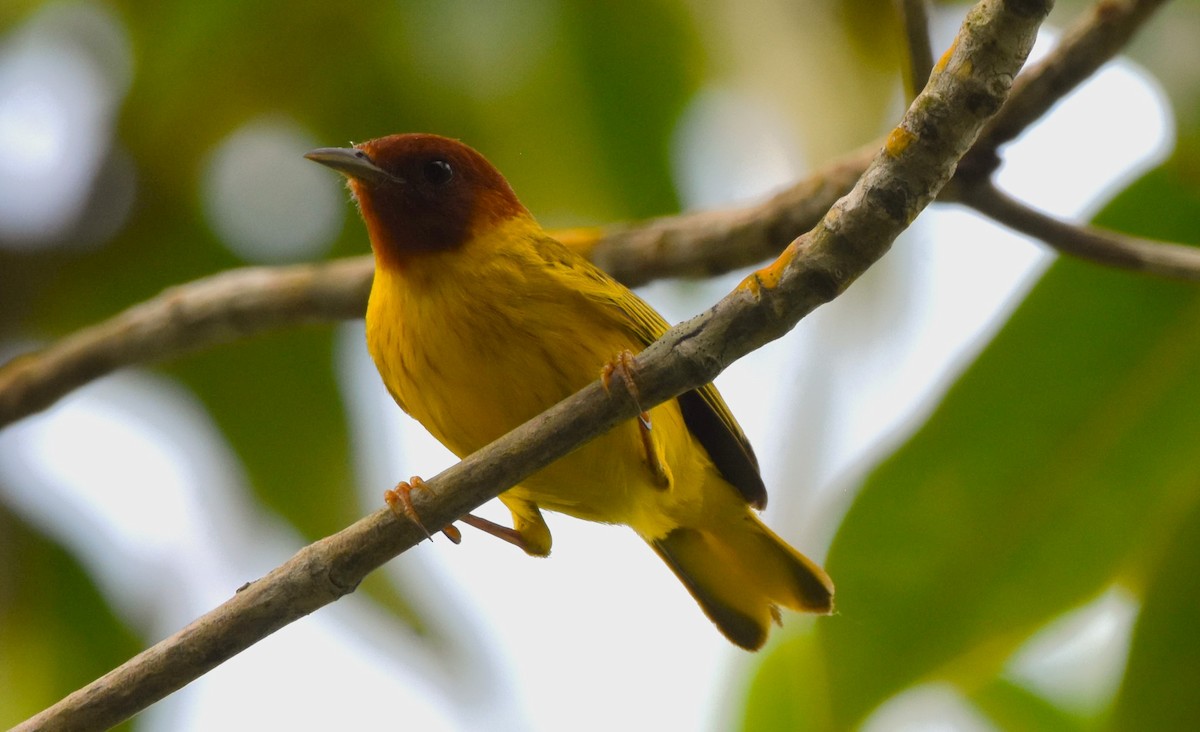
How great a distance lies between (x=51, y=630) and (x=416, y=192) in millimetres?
2371

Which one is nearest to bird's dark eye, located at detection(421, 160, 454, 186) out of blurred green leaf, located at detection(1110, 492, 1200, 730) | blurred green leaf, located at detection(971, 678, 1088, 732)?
blurred green leaf, located at detection(1110, 492, 1200, 730)

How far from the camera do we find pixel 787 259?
6.60 feet

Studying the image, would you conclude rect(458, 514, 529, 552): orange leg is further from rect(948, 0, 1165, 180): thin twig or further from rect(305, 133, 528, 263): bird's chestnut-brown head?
rect(948, 0, 1165, 180): thin twig

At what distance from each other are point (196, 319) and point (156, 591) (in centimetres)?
145

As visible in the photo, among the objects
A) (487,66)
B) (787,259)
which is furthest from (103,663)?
(787,259)

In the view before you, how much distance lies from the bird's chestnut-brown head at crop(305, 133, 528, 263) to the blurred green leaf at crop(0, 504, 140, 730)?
84.5 inches

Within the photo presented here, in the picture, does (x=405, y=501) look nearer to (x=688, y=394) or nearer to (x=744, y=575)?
(x=688, y=394)

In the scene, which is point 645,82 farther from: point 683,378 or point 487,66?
point 683,378

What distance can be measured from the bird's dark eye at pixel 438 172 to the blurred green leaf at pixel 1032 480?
4.31 ft

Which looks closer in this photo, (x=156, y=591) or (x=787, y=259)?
(x=787, y=259)

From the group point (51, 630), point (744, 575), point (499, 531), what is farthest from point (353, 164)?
point (51, 630)

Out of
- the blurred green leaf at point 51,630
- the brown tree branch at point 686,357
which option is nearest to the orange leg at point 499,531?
the brown tree branch at point 686,357

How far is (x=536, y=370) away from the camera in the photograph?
9.45ft

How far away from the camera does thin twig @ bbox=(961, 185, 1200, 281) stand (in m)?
2.87
